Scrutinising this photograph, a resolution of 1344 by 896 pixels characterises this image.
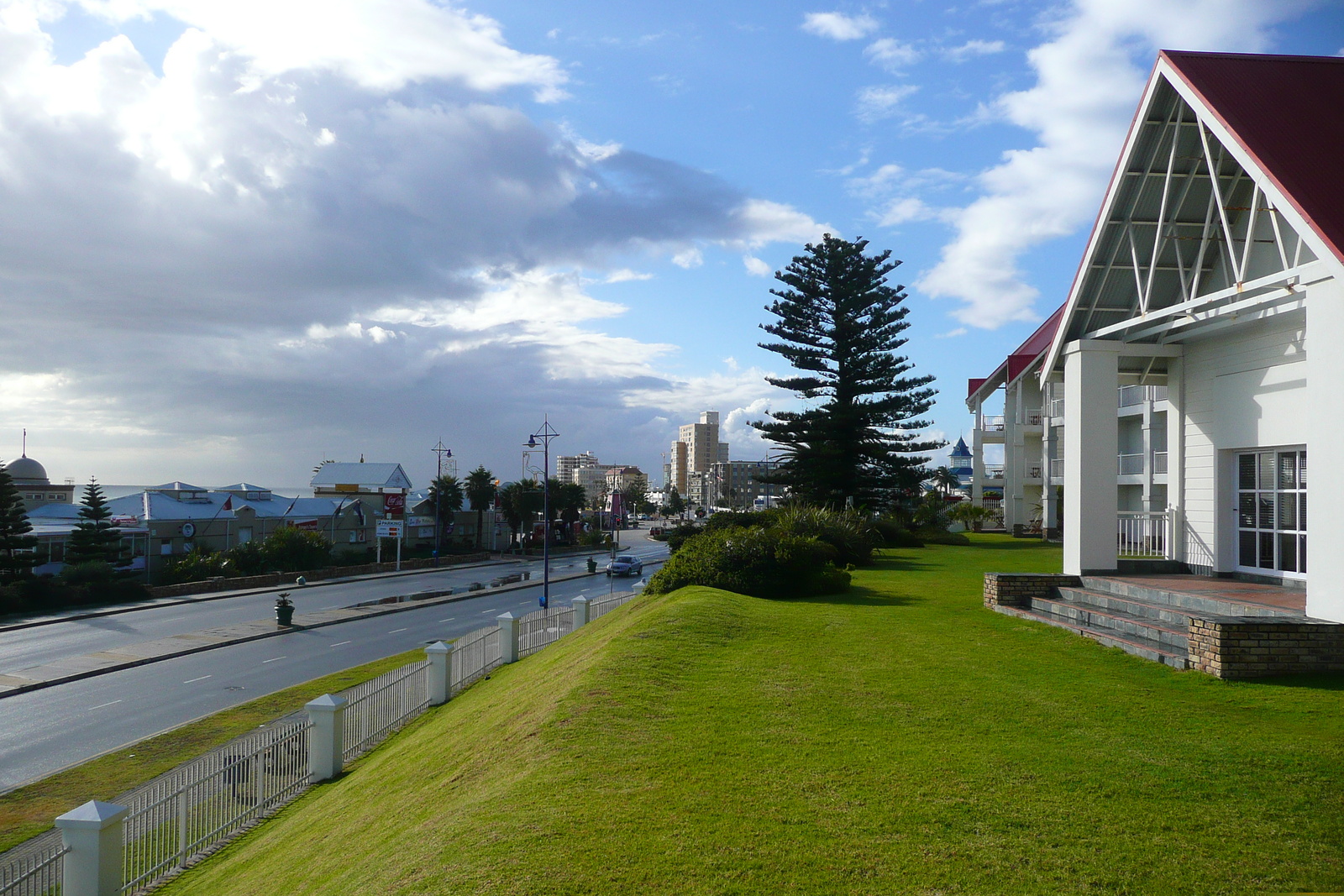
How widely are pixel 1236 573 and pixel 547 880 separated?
12085 millimetres

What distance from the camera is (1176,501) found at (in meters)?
13.4

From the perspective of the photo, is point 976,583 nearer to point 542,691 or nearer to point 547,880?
point 542,691

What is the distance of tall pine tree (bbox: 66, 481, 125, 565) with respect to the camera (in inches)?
1486

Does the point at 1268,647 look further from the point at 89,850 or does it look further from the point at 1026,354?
the point at 1026,354

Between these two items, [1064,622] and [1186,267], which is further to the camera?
[1186,267]

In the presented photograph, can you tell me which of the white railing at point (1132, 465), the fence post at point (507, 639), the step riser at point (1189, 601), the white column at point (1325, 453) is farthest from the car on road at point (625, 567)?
the white column at point (1325, 453)

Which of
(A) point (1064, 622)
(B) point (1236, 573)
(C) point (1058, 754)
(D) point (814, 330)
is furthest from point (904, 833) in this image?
(D) point (814, 330)

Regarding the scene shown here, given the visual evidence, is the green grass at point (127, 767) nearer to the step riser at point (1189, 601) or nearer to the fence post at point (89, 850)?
the fence post at point (89, 850)

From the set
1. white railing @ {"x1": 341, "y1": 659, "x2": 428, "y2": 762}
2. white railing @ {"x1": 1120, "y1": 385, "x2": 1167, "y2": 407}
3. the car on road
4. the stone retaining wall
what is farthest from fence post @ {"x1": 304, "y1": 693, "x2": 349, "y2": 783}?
the car on road

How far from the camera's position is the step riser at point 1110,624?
349 inches

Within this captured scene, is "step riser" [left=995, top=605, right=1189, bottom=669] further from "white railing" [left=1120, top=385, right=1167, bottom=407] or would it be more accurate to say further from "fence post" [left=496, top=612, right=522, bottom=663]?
"white railing" [left=1120, top=385, right=1167, bottom=407]

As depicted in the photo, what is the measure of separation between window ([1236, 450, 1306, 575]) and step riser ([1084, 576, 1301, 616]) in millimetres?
2260

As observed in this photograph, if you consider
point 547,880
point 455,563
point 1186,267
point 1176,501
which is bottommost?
point 455,563

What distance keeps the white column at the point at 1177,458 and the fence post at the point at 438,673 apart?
40.5ft
